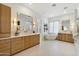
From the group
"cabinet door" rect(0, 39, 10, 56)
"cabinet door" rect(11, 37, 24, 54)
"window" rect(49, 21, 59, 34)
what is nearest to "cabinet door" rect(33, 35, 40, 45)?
"window" rect(49, 21, 59, 34)

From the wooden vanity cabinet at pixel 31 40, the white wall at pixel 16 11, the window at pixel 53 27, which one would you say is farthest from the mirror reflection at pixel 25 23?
the window at pixel 53 27

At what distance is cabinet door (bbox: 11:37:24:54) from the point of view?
4463mm

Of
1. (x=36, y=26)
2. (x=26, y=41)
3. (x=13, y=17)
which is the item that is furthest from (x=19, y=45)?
(x=36, y=26)

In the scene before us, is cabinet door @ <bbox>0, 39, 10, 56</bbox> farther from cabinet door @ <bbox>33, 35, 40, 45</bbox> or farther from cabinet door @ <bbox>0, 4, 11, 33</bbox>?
cabinet door @ <bbox>33, 35, 40, 45</bbox>

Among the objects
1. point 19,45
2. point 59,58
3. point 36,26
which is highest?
point 36,26

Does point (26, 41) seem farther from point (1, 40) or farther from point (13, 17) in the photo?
point (1, 40)

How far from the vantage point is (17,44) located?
4840 mm

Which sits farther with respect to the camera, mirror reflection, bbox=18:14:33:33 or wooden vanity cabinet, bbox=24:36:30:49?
mirror reflection, bbox=18:14:33:33

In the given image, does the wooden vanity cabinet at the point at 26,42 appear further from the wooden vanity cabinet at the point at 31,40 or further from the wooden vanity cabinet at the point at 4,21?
the wooden vanity cabinet at the point at 4,21

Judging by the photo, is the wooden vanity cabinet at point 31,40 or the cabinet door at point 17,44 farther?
the wooden vanity cabinet at point 31,40

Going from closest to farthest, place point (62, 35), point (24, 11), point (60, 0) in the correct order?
1. point (60, 0)
2. point (24, 11)
3. point (62, 35)

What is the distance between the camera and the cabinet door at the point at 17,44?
446 centimetres

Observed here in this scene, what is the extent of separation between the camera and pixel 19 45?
5.03 metres

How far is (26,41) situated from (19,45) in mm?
754
